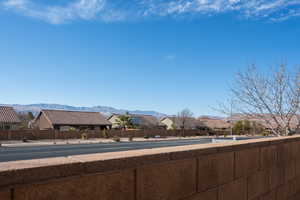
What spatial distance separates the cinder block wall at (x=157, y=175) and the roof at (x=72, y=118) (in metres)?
57.1

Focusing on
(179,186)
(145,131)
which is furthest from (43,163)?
(145,131)

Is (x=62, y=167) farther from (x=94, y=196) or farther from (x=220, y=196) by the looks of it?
(x=220, y=196)

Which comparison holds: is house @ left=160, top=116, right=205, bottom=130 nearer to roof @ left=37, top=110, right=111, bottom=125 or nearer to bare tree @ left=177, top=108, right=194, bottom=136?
bare tree @ left=177, top=108, right=194, bottom=136

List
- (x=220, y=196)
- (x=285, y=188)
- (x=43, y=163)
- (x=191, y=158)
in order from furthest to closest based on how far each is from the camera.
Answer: (x=285, y=188)
(x=220, y=196)
(x=191, y=158)
(x=43, y=163)

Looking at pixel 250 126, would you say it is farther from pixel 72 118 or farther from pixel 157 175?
pixel 72 118

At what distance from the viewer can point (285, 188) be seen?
517 cm

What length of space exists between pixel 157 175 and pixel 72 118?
60819 mm

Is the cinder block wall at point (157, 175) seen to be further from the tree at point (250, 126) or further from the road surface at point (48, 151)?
the road surface at point (48, 151)

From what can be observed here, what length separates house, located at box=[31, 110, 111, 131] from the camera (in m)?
59.0

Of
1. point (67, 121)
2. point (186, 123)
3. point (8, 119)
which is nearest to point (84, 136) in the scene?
point (8, 119)

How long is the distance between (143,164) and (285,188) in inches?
147

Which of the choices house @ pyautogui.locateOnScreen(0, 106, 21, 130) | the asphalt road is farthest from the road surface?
house @ pyautogui.locateOnScreen(0, 106, 21, 130)

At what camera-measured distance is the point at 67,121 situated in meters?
60.1

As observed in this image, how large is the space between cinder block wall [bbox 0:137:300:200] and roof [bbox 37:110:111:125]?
187ft
